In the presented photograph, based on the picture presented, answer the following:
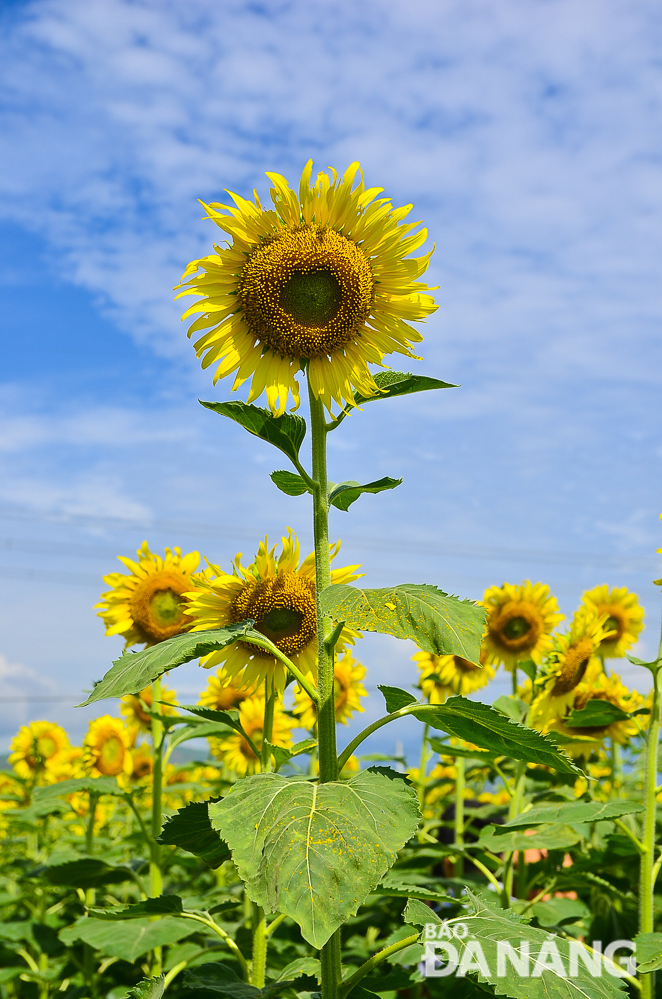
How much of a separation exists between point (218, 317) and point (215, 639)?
0.97 meters

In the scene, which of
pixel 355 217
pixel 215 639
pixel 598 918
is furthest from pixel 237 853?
pixel 598 918

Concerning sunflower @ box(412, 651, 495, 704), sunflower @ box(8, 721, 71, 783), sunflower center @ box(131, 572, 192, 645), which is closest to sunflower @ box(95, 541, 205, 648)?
sunflower center @ box(131, 572, 192, 645)

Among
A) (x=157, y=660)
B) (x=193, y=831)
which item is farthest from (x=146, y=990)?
(x=157, y=660)

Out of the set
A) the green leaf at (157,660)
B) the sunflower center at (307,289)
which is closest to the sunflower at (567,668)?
the sunflower center at (307,289)

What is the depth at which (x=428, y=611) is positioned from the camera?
173cm

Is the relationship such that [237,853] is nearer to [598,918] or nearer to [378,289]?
[378,289]

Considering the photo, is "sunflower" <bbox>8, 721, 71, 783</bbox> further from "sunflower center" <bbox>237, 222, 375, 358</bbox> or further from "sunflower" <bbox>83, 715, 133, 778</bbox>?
"sunflower center" <bbox>237, 222, 375, 358</bbox>

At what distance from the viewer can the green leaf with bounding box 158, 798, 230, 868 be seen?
2.02m

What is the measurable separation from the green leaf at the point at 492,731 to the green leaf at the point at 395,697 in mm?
70

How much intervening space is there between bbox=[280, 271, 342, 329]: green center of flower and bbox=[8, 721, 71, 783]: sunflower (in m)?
4.77

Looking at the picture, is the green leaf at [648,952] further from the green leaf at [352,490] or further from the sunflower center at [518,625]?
the sunflower center at [518,625]

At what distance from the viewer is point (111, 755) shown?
4.93m

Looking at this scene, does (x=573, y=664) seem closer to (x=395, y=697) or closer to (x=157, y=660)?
(x=395, y=697)

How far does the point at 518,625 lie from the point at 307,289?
279 cm
